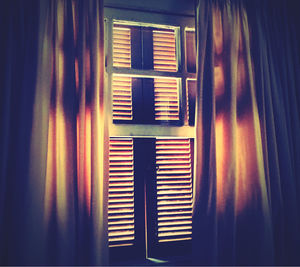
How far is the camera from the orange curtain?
3.89ft

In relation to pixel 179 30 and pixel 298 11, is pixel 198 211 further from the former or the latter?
pixel 298 11

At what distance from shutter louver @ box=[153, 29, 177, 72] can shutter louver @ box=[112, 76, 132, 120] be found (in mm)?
266

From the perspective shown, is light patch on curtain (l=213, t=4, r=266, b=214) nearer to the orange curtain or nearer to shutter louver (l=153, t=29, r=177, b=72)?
shutter louver (l=153, t=29, r=177, b=72)

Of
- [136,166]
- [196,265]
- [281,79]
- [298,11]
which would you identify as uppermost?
[298,11]

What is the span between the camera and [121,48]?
1.69 m

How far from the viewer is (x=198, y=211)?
1.39 metres

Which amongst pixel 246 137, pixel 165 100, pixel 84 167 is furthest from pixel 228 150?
pixel 84 167

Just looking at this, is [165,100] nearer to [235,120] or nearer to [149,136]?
[149,136]

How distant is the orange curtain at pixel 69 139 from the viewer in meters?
1.19

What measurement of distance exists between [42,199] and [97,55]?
84 cm

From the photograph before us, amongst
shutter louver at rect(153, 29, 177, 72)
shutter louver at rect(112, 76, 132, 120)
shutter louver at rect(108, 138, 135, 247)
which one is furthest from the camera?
shutter louver at rect(153, 29, 177, 72)

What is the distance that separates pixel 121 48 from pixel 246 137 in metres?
1.06

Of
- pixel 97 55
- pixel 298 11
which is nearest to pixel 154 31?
pixel 97 55

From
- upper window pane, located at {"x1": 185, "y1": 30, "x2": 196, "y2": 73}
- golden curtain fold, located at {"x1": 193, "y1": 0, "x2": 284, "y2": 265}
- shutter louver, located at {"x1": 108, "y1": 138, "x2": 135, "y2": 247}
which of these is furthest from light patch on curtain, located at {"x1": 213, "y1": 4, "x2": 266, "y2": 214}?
shutter louver, located at {"x1": 108, "y1": 138, "x2": 135, "y2": 247}
